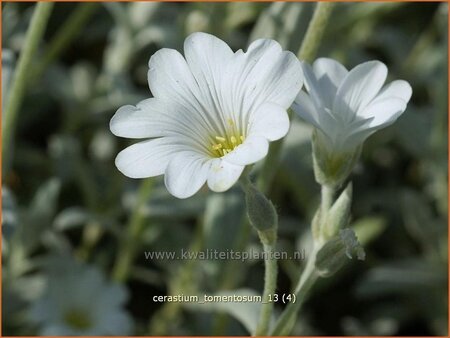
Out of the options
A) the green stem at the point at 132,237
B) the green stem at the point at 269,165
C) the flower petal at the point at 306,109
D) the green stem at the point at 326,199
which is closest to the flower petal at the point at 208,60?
the flower petal at the point at 306,109

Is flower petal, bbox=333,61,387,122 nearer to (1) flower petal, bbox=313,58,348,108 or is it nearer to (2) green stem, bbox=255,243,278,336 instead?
(1) flower petal, bbox=313,58,348,108

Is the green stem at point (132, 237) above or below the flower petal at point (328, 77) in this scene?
below

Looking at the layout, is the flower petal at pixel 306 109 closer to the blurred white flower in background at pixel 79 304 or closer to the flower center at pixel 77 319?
the blurred white flower in background at pixel 79 304

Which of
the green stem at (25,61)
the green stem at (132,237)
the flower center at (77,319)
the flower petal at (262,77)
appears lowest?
the flower center at (77,319)

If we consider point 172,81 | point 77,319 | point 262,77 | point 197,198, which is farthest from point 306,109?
point 77,319

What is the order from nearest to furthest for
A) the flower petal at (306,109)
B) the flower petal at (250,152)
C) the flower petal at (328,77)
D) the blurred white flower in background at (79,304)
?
the flower petal at (250,152) < the flower petal at (306,109) < the flower petal at (328,77) < the blurred white flower in background at (79,304)
